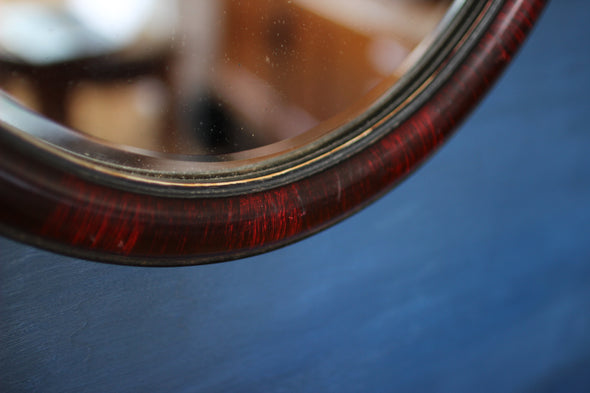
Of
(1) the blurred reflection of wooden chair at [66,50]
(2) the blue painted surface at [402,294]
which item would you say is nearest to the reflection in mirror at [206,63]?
(1) the blurred reflection of wooden chair at [66,50]

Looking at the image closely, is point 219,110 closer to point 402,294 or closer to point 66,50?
point 66,50

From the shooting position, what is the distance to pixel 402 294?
597 mm

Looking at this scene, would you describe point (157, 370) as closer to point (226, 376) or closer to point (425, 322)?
point (226, 376)

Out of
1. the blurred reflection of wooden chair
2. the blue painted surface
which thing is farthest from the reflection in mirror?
the blue painted surface

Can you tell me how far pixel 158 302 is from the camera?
41 centimetres

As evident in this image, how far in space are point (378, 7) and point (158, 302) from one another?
278 mm

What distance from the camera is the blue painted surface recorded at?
0.37m

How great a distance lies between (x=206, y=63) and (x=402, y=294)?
362mm

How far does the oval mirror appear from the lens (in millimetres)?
273

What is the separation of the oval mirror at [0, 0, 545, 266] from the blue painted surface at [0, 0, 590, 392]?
0.26ft

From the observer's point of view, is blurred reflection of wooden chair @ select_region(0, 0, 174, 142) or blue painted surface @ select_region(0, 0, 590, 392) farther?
blue painted surface @ select_region(0, 0, 590, 392)

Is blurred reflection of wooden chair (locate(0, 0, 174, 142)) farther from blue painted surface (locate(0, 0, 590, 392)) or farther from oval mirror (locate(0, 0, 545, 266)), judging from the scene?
blue painted surface (locate(0, 0, 590, 392))

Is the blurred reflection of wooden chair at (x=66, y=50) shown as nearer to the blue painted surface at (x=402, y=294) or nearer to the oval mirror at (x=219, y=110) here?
the oval mirror at (x=219, y=110)

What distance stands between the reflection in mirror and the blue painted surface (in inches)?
4.3
